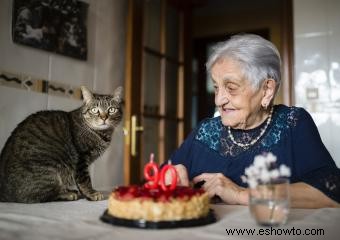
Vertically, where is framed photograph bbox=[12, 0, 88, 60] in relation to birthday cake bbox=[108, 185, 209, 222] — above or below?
above

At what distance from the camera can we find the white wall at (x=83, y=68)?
5.88 feet

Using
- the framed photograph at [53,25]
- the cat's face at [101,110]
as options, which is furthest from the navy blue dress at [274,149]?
the framed photograph at [53,25]

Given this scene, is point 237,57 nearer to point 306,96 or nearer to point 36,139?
point 36,139

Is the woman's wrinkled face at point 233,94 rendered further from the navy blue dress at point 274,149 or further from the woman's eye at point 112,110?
the woman's eye at point 112,110

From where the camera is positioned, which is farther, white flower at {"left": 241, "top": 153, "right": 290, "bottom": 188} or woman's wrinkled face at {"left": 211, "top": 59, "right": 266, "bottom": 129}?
woman's wrinkled face at {"left": 211, "top": 59, "right": 266, "bottom": 129}

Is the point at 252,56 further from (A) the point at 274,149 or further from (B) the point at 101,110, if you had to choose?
(B) the point at 101,110

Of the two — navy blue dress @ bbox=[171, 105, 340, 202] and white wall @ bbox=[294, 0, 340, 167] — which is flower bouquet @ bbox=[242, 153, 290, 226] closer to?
navy blue dress @ bbox=[171, 105, 340, 202]

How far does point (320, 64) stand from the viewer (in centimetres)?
241

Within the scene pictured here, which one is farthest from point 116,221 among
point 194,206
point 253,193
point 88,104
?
point 88,104

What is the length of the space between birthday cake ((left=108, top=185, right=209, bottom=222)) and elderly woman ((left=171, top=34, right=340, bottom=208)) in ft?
1.33

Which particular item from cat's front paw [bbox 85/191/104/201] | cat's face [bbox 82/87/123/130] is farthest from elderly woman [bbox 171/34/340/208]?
cat's face [bbox 82/87/123/130]

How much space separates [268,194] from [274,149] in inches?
24.8

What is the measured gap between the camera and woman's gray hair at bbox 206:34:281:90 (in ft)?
4.20

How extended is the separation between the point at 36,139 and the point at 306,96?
1772 millimetres
